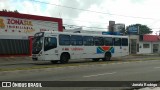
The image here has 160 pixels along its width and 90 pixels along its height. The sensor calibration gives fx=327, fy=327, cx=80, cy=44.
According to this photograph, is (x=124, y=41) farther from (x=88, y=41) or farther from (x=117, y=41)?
(x=88, y=41)

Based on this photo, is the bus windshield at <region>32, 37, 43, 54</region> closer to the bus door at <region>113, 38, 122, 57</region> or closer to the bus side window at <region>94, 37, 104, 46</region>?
the bus side window at <region>94, 37, 104, 46</region>

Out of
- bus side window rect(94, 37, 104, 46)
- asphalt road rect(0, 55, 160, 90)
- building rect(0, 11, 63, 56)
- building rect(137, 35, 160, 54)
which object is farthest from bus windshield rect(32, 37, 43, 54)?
building rect(137, 35, 160, 54)

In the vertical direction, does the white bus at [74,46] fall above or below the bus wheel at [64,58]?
above

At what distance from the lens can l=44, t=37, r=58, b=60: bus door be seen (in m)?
27.5

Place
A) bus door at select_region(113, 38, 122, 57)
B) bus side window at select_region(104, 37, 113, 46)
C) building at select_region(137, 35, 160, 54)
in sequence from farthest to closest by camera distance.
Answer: building at select_region(137, 35, 160, 54) < bus door at select_region(113, 38, 122, 57) < bus side window at select_region(104, 37, 113, 46)

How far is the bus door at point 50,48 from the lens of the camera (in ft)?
90.2

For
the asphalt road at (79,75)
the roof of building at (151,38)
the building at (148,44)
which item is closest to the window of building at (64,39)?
the asphalt road at (79,75)

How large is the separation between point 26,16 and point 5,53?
6151 millimetres

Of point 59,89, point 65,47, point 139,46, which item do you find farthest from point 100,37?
point 139,46

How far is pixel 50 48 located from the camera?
2777cm

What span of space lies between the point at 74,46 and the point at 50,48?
3.03m

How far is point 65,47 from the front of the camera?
2908 cm

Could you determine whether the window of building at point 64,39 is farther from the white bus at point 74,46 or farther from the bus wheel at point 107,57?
the bus wheel at point 107,57

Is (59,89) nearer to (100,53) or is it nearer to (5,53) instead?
(100,53)
